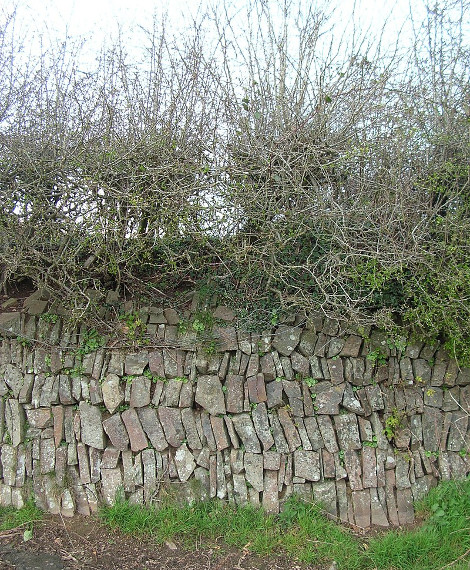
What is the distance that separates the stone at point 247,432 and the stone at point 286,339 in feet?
2.41

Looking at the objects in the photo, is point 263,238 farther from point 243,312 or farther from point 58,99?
point 58,99

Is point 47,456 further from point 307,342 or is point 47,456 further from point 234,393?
point 307,342

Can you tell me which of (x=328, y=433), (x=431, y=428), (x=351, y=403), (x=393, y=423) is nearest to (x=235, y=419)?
(x=328, y=433)

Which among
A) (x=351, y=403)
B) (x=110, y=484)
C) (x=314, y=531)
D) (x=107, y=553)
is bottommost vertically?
(x=107, y=553)

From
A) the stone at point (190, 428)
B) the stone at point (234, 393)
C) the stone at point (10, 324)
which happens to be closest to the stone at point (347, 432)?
the stone at point (234, 393)

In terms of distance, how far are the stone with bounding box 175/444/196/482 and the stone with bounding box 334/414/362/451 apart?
1.45 meters

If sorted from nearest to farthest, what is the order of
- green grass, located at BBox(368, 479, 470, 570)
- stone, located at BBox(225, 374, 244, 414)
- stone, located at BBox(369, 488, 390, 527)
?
1. green grass, located at BBox(368, 479, 470, 570)
2. stone, located at BBox(369, 488, 390, 527)
3. stone, located at BBox(225, 374, 244, 414)

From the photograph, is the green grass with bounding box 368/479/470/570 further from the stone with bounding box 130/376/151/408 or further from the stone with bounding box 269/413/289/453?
the stone with bounding box 130/376/151/408

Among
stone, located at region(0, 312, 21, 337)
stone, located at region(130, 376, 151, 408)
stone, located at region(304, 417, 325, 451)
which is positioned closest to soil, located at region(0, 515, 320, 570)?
stone, located at region(304, 417, 325, 451)

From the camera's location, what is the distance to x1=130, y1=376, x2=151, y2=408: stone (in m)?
4.56

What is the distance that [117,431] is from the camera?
14.8 feet

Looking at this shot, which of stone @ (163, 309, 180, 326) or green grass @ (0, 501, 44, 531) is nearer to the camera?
green grass @ (0, 501, 44, 531)

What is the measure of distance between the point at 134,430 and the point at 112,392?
44cm

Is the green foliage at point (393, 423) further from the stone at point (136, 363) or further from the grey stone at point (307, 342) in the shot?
the stone at point (136, 363)
